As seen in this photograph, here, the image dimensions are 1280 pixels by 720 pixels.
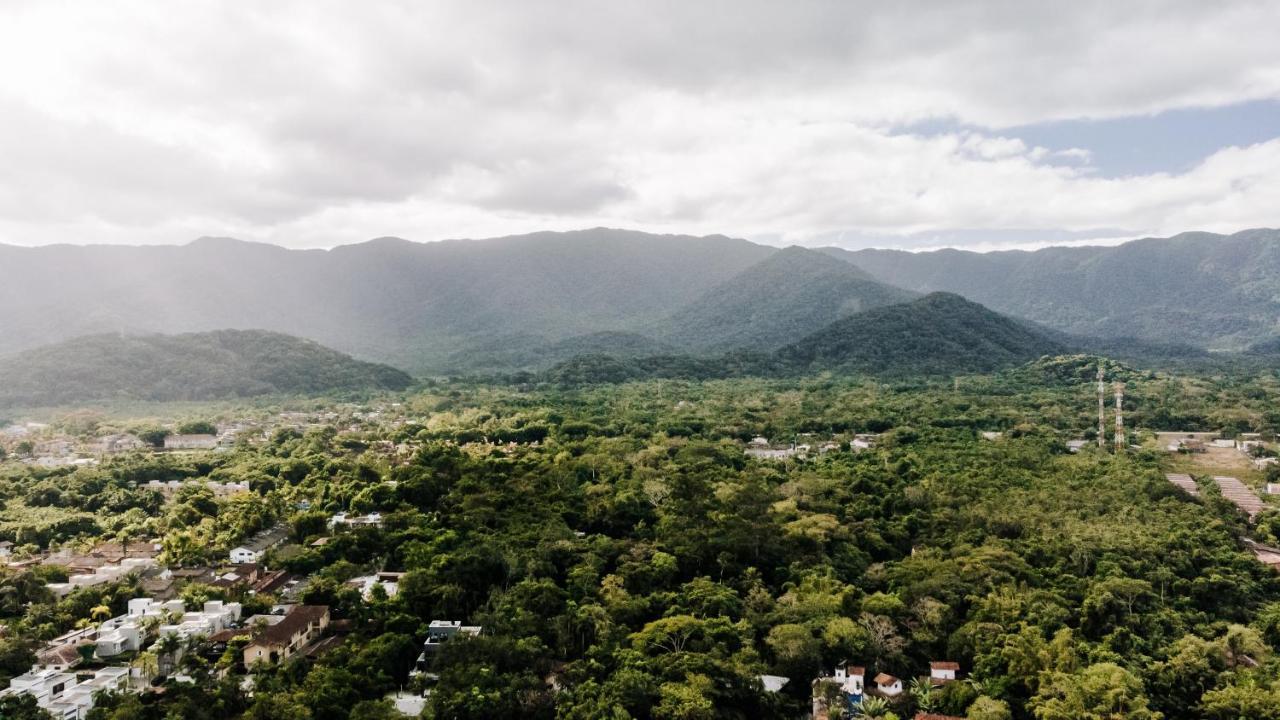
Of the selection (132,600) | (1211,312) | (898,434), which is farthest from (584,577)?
(1211,312)

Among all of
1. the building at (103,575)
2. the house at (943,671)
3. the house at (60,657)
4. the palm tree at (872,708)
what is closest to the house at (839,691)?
the palm tree at (872,708)

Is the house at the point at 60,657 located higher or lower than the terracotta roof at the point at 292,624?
lower

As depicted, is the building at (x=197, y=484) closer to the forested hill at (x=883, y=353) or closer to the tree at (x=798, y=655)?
the tree at (x=798, y=655)

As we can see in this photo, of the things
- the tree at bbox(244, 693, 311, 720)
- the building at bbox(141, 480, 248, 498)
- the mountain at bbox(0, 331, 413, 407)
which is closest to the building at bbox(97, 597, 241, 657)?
the tree at bbox(244, 693, 311, 720)

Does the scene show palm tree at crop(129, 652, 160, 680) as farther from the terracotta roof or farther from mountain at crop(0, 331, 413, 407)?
mountain at crop(0, 331, 413, 407)

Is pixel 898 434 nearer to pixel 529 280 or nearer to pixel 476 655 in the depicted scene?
pixel 476 655

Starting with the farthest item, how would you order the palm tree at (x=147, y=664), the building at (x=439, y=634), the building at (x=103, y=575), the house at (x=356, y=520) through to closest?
the house at (x=356, y=520), the building at (x=103, y=575), the building at (x=439, y=634), the palm tree at (x=147, y=664)

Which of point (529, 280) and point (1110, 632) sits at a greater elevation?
point (529, 280)
